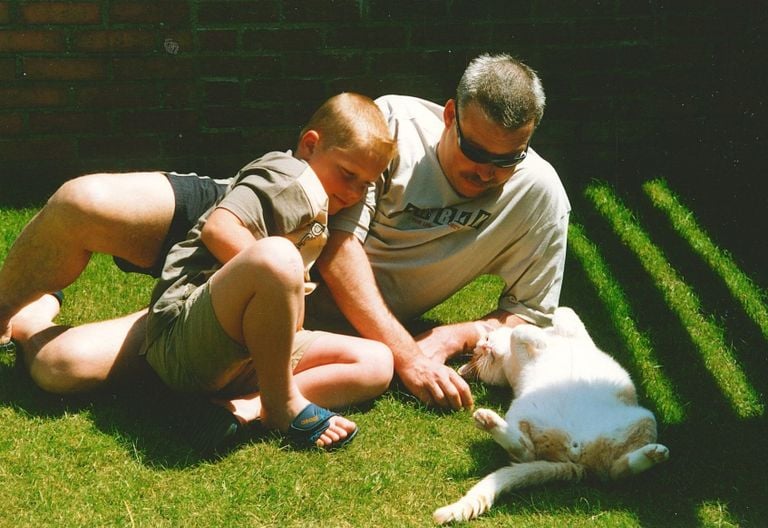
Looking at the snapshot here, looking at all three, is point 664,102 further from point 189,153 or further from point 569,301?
point 189,153

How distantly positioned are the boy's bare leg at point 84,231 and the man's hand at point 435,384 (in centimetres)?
96

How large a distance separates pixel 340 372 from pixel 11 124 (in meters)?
2.51

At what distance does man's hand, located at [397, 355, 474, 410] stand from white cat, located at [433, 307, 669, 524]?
0.20m

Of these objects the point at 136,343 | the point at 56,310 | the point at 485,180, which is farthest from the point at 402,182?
the point at 56,310

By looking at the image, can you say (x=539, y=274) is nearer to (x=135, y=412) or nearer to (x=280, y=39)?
(x=135, y=412)

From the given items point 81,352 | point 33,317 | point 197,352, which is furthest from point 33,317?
point 197,352

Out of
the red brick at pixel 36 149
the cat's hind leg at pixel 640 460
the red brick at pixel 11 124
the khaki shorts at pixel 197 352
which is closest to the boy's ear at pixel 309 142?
the khaki shorts at pixel 197 352

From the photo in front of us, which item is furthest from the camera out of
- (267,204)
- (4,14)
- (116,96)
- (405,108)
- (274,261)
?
(116,96)

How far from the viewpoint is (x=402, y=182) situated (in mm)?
3295

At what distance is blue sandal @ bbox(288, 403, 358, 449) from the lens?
283 centimetres

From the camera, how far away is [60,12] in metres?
4.38

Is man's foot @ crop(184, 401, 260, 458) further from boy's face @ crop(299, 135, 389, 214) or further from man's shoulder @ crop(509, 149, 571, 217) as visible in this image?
man's shoulder @ crop(509, 149, 571, 217)

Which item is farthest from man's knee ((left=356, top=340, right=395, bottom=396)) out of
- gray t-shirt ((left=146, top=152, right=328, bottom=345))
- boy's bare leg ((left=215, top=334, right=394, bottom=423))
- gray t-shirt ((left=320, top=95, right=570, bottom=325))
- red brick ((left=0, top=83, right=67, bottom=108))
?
red brick ((left=0, top=83, right=67, bottom=108))

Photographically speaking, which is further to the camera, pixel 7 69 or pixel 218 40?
pixel 218 40
